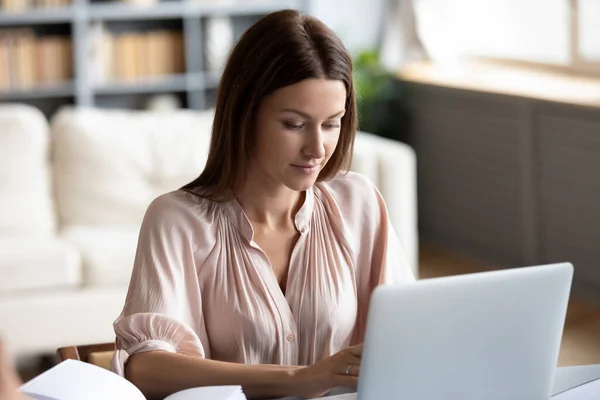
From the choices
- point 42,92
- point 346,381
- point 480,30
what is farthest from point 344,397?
point 42,92

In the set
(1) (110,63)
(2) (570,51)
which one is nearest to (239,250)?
(2) (570,51)

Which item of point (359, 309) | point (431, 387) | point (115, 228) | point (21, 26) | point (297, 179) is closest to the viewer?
point (431, 387)

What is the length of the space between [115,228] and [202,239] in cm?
253

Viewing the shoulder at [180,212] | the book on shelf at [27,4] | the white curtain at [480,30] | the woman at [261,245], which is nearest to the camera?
the woman at [261,245]

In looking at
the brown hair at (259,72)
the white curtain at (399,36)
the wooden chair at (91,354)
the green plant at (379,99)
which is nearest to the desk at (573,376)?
the brown hair at (259,72)

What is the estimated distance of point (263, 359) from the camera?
1723 millimetres

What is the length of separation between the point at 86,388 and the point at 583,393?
0.72 meters

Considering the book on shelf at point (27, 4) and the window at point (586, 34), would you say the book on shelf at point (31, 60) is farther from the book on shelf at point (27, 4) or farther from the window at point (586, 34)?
the window at point (586, 34)

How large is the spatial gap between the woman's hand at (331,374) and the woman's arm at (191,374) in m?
0.03

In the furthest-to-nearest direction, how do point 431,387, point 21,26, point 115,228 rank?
point 21,26
point 115,228
point 431,387

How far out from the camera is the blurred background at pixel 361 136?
3842mm

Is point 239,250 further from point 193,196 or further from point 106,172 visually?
point 106,172

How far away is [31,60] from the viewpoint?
5703 millimetres

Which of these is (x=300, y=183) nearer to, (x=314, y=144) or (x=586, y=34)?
(x=314, y=144)
